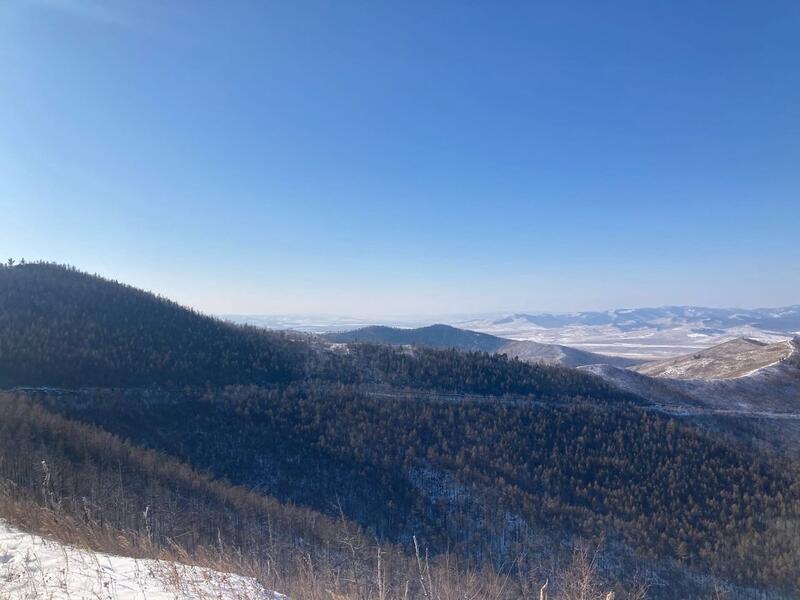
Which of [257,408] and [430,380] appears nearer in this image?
[257,408]

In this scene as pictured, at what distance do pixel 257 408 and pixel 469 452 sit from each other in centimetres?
1084

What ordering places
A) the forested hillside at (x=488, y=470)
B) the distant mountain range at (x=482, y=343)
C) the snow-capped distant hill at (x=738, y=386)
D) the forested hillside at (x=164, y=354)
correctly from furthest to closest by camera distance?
1. the distant mountain range at (x=482, y=343)
2. the snow-capped distant hill at (x=738, y=386)
3. the forested hillside at (x=164, y=354)
4. the forested hillside at (x=488, y=470)

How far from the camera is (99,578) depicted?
5.70 metres

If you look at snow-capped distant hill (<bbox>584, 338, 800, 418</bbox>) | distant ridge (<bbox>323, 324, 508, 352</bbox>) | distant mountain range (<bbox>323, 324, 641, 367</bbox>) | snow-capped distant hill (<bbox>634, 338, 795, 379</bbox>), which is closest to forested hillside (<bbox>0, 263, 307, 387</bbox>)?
snow-capped distant hill (<bbox>584, 338, 800, 418</bbox>)

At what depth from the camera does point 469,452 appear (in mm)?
25938

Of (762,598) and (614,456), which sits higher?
(614,456)

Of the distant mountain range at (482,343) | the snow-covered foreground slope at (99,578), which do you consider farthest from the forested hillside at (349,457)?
the distant mountain range at (482,343)

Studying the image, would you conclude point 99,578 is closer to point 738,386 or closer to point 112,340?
point 112,340

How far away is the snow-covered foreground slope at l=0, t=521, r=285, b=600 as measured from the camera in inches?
213

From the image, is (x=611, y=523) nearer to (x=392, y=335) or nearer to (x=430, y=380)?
(x=430, y=380)

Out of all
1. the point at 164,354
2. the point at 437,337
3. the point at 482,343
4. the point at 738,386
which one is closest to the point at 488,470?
the point at 164,354

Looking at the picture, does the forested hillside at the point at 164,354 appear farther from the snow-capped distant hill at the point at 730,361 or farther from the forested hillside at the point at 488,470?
the snow-capped distant hill at the point at 730,361

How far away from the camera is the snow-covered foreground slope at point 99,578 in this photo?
213 inches

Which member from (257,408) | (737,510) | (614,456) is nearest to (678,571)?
(737,510)
